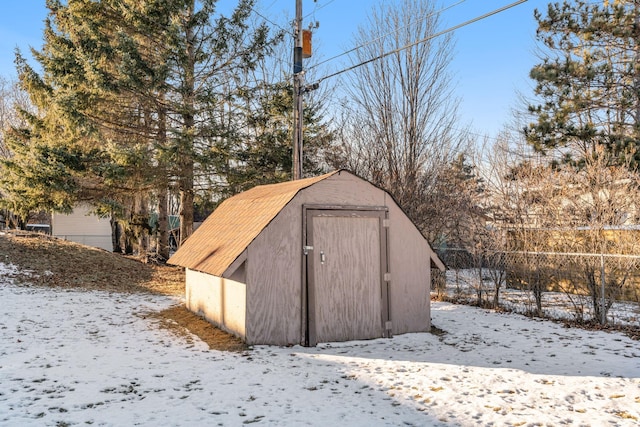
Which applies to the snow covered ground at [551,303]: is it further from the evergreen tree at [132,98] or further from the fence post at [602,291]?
the evergreen tree at [132,98]

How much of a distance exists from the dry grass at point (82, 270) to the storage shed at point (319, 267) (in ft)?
7.78

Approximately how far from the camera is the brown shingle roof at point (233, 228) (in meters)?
7.54

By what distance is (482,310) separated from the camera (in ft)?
37.2

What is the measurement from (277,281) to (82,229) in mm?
24653

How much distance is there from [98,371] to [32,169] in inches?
415

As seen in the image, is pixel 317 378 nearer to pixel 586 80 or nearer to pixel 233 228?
pixel 233 228

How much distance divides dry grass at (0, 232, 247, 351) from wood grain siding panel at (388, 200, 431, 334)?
3.98 m

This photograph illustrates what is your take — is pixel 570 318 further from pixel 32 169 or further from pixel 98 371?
pixel 32 169

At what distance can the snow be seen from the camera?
15.1 ft

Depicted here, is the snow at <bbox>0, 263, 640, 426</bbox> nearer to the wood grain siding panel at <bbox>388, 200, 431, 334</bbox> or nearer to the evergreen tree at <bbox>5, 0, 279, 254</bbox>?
the wood grain siding panel at <bbox>388, 200, 431, 334</bbox>

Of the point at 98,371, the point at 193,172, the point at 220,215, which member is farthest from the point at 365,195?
the point at 193,172

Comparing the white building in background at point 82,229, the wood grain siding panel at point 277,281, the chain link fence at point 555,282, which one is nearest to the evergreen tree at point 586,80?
the chain link fence at point 555,282

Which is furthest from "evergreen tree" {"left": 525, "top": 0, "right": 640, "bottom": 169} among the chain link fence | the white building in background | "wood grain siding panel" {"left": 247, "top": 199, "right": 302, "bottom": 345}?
the white building in background

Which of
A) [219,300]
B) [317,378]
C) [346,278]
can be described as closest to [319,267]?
[346,278]
